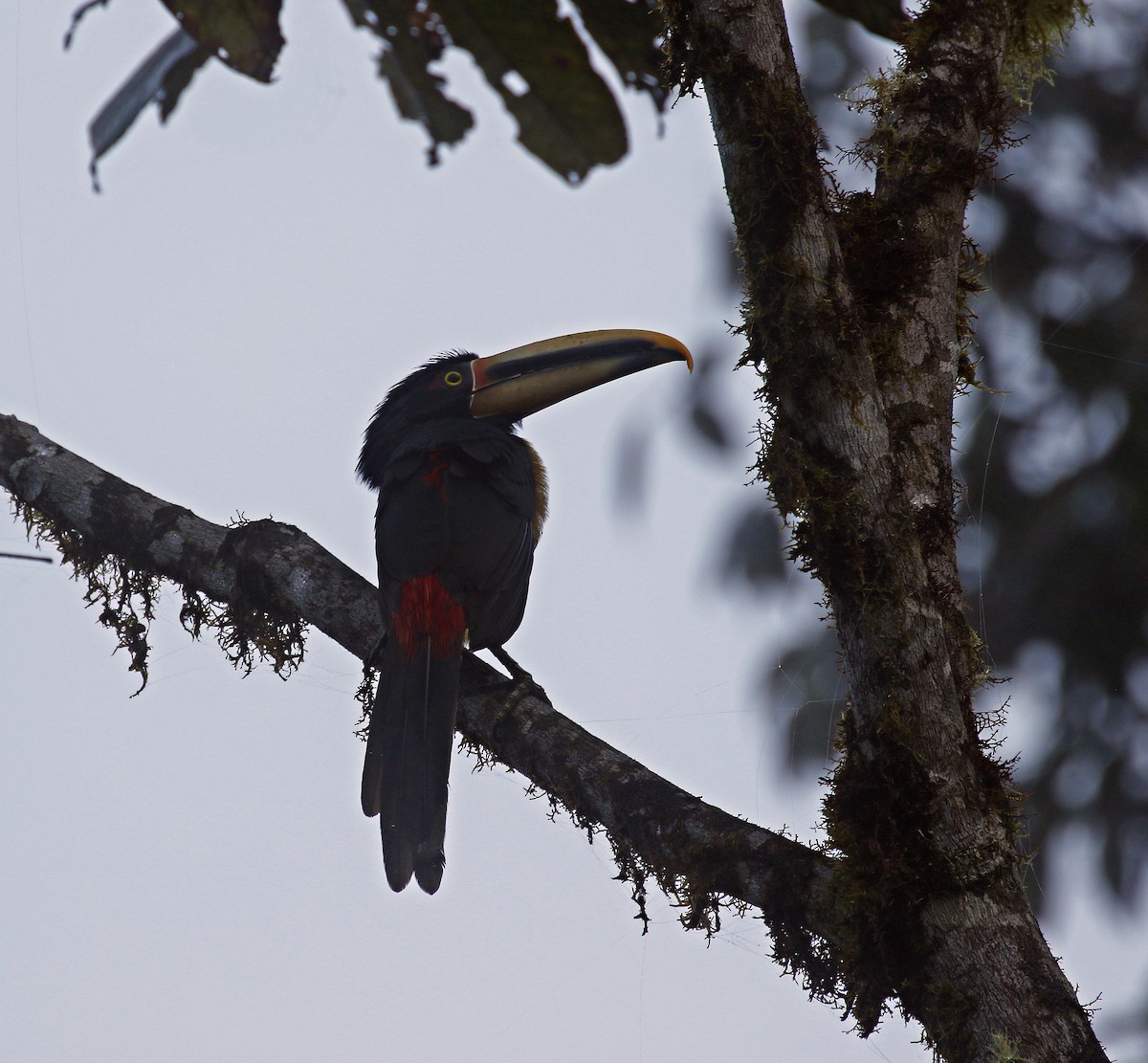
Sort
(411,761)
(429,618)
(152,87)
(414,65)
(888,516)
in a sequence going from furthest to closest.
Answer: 1. (414,65)
2. (152,87)
3. (429,618)
4. (411,761)
5. (888,516)

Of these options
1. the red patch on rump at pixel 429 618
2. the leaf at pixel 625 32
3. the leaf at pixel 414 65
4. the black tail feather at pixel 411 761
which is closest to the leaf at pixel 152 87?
the leaf at pixel 414 65

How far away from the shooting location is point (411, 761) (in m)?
2.60

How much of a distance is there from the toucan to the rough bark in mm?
1002

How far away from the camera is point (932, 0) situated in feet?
8.58

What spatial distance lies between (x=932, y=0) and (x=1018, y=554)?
3.37 meters

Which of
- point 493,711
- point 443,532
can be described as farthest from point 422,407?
point 493,711

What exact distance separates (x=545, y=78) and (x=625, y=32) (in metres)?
0.27

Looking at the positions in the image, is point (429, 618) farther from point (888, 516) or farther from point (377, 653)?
point (888, 516)

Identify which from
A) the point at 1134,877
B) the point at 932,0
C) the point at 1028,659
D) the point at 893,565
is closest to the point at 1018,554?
the point at 1028,659

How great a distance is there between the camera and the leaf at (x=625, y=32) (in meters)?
3.32

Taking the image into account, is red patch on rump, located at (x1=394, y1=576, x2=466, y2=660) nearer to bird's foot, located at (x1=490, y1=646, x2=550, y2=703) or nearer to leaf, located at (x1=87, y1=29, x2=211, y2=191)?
bird's foot, located at (x1=490, y1=646, x2=550, y2=703)

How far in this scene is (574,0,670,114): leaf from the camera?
3318 mm

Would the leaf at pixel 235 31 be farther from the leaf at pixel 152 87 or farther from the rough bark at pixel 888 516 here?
the rough bark at pixel 888 516

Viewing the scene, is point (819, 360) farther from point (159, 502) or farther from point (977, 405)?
point (977, 405)
